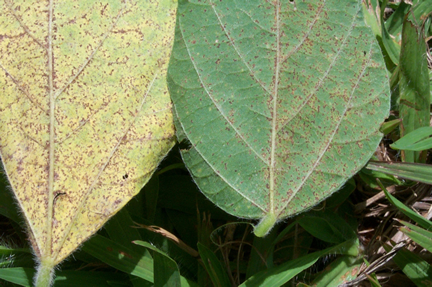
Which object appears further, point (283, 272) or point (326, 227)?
point (326, 227)

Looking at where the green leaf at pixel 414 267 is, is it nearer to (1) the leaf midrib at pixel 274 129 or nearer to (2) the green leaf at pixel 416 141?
(2) the green leaf at pixel 416 141

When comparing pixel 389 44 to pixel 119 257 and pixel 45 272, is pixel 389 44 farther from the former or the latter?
pixel 45 272

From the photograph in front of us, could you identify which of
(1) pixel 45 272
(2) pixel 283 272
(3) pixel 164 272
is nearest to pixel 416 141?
(2) pixel 283 272

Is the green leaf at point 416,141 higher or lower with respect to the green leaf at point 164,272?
higher

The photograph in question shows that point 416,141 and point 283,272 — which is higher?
point 416,141

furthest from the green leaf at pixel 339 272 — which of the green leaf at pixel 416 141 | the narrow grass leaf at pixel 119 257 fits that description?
the narrow grass leaf at pixel 119 257

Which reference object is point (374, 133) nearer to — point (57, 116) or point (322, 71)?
point (322, 71)
